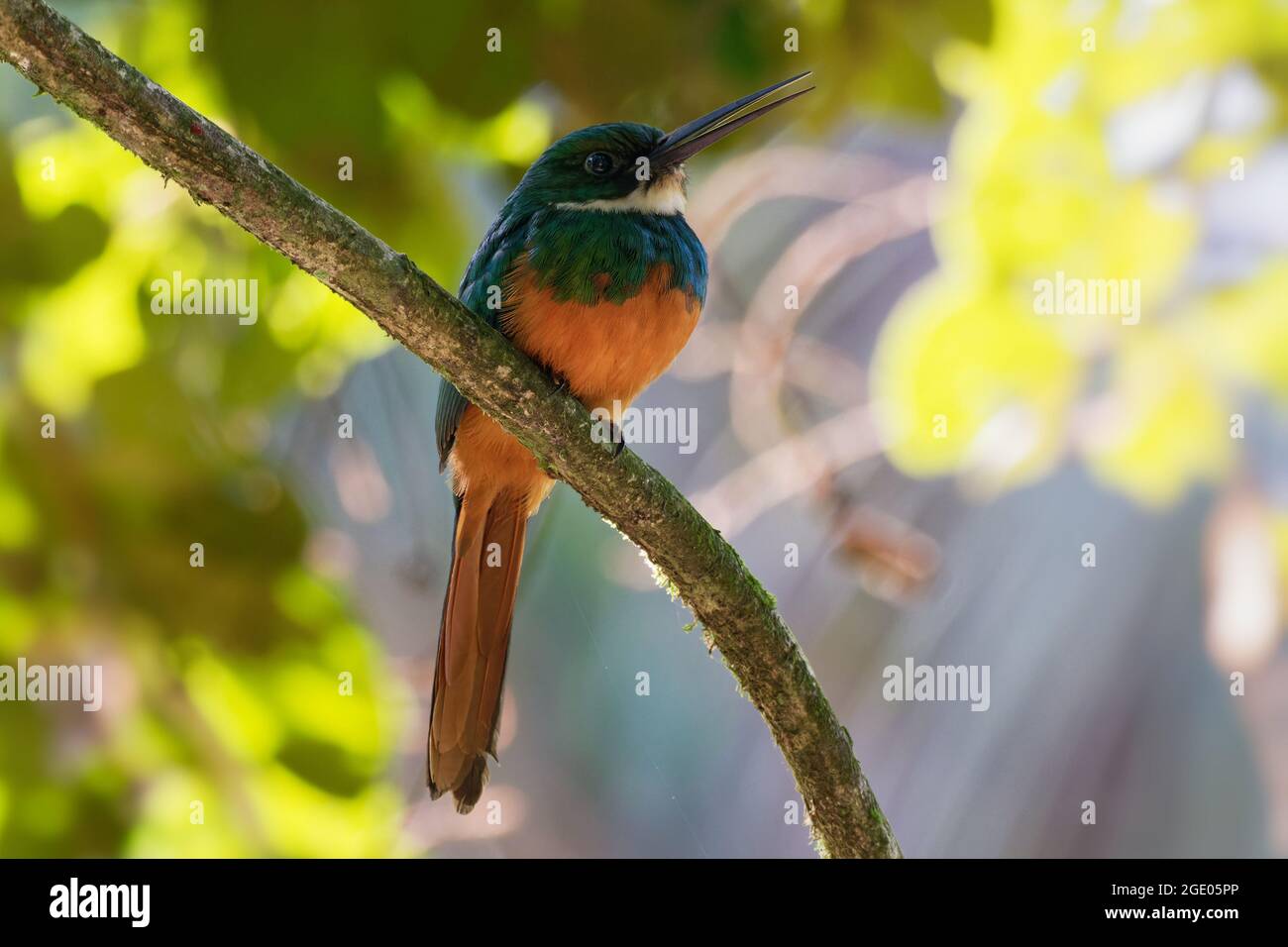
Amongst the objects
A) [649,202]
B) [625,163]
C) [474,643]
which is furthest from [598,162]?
[474,643]

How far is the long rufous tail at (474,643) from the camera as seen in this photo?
2.52 m

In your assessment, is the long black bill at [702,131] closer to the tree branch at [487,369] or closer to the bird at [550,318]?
the bird at [550,318]

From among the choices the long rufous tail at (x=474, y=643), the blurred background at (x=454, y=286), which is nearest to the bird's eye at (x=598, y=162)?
the blurred background at (x=454, y=286)

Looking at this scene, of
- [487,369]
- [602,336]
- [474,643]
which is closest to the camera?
[487,369]

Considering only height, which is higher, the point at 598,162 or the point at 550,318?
the point at 598,162

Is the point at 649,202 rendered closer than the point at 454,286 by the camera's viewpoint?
Yes

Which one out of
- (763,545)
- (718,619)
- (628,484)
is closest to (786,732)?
(718,619)

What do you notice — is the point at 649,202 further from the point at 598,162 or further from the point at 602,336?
the point at 602,336

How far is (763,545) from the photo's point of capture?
595 cm

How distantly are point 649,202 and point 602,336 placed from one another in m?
0.44

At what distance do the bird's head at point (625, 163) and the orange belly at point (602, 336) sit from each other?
0.90ft

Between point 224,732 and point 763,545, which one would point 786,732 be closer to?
point 224,732

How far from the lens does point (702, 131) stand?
9.49 ft

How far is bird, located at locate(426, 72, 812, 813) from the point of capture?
2564 millimetres
